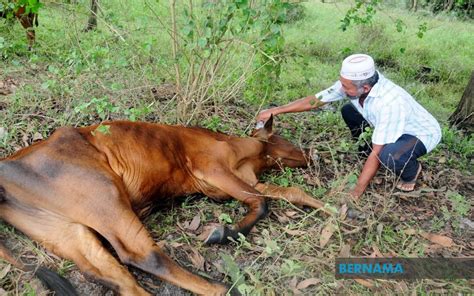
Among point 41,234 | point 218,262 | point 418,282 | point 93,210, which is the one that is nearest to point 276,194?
point 218,262

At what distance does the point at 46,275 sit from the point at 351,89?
3079mm

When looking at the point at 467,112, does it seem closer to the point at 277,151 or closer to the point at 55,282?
the point at 277,151

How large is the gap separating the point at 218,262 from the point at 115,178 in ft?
3.19

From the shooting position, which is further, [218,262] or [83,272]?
[218,262]

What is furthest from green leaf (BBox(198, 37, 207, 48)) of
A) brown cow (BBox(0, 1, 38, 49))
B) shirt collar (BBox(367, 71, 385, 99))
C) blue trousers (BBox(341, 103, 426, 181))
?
brown cow (BBox(0, 1, 38, 49))

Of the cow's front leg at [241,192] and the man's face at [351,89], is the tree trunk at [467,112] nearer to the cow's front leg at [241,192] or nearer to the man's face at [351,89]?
the man's face at [351,89]

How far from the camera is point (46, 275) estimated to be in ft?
10.2

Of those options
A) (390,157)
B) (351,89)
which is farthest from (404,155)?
(351,89)

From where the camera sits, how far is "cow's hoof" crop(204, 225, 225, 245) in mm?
3605

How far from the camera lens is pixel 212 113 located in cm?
559

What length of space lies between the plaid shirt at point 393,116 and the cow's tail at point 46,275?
9.34ft

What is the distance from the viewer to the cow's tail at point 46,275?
10.0ft

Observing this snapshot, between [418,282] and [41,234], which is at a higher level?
[41,234]

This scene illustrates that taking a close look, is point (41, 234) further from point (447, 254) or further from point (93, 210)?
point (447, 254)
